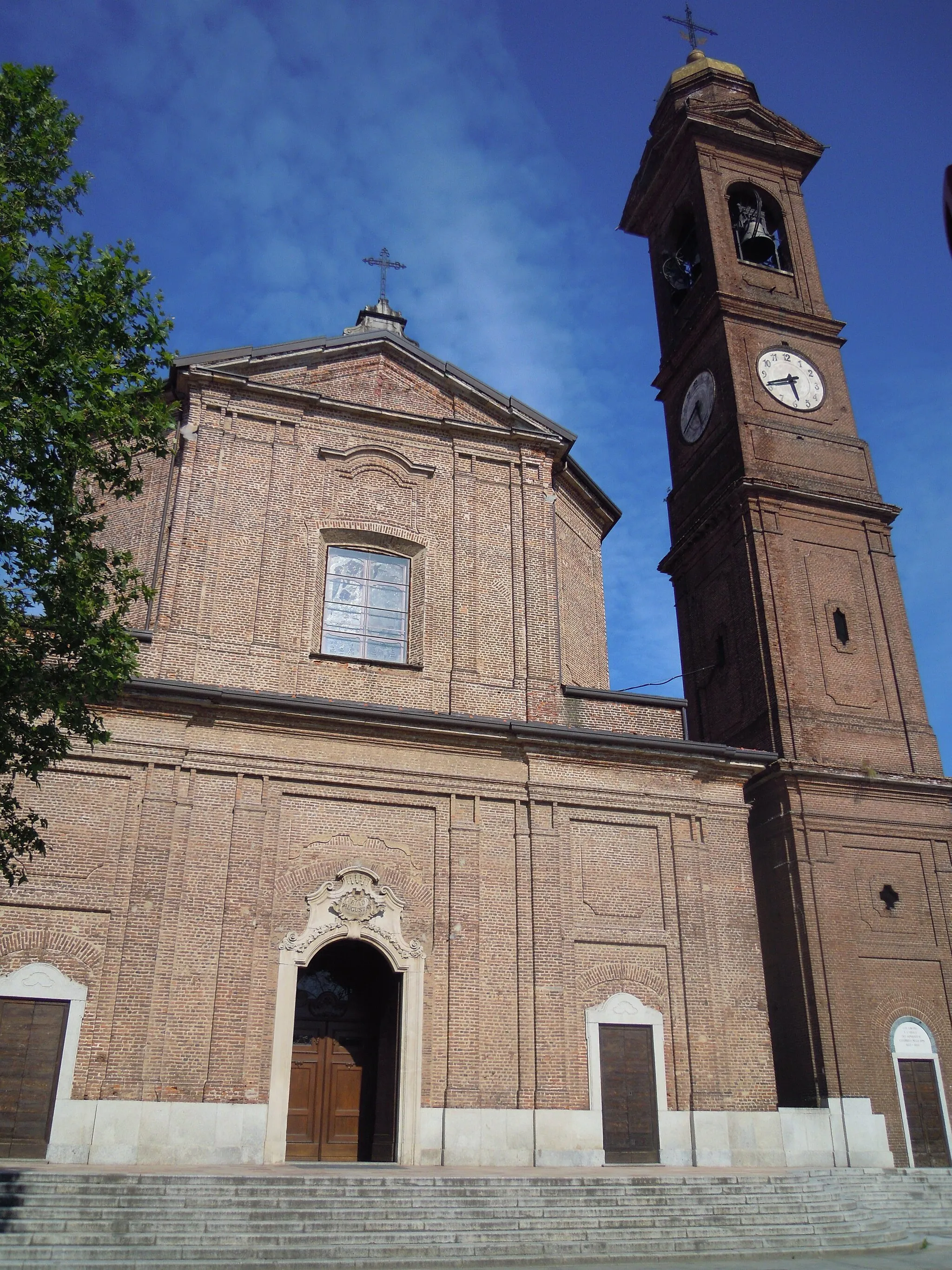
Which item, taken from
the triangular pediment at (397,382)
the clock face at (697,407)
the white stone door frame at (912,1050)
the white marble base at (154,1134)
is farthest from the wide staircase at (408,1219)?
the clock face at (697,407)

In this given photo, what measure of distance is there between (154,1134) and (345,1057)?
3257 millimetres

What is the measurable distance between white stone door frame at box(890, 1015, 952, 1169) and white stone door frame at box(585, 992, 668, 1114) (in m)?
5.07

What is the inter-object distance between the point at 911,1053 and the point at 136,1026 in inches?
511

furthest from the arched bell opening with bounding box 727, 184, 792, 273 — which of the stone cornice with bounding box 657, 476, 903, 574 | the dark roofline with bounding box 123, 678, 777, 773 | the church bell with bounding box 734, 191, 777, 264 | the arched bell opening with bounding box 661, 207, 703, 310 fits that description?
the dark roofline with bounding box 123, 678, 777, 773

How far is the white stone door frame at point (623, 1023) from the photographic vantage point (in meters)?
15.4

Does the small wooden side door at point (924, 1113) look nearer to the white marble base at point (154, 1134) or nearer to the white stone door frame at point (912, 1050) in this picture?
the white stone door frame at point (912, 1050)

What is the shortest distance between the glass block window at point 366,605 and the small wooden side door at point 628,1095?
686cm

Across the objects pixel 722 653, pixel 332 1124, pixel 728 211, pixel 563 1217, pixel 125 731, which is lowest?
pixel 563 1217

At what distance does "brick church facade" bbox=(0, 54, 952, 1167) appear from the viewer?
1433 cm

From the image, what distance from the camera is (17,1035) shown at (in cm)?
1357

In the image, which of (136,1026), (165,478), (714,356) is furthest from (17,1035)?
(714,356)

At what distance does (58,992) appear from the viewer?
45.4 ft

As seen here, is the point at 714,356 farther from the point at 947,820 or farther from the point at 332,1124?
the point at 332,1124

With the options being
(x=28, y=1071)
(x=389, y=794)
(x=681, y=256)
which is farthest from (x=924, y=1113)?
(x=681, y=256)
